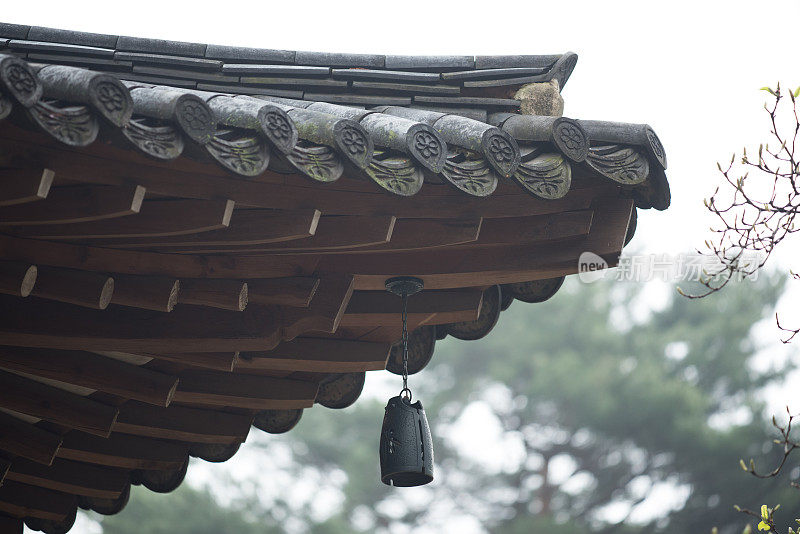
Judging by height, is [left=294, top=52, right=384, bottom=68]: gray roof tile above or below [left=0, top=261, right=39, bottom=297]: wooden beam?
above

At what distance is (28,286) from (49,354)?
0.63 m

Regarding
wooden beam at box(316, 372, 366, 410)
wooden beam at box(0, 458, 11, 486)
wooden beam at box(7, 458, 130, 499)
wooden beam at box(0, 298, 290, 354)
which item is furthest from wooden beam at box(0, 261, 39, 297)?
wooden beam at box(316, 372, 366, 410)

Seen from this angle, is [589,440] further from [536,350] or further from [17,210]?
[17,210]

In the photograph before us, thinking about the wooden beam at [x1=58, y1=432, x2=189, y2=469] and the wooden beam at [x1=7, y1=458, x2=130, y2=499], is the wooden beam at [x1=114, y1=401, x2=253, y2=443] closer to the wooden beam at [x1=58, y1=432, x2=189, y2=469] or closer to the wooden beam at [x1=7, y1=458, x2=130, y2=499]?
the wooden beam at [x1=58, y1=432, x2=189, y2=469]

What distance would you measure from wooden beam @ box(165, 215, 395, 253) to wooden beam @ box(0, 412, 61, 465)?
127 centimetres

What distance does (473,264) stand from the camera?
3115mm

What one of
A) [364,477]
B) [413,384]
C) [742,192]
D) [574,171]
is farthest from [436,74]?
[413,384]

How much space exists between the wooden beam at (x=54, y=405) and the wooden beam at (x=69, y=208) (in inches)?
44.6

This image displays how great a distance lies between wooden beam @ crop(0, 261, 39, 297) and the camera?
2559mm

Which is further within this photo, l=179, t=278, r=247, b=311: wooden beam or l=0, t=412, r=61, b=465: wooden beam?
l=0, t=412, r=61, b=465: wooden beam

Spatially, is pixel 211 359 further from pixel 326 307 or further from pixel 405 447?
pixel 405 447

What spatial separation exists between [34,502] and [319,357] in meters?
1.55

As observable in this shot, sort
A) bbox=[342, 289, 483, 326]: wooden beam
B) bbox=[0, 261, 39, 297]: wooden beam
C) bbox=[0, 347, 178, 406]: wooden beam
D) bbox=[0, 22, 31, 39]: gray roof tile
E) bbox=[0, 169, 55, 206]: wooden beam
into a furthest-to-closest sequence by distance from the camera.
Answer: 1. bbox=[342, 289, 483, 326]: wooden beam
2. bbox=[0, 347, 178, 406]: wooden beam
3. bbox=[0, 22, 31, 39]: gray roof tile
4. bbox=[0, 261, 39, 297]: wooden beam
5. bbox=[0, 169, 55, 206]: wooden beam

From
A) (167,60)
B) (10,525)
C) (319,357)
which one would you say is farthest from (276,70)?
(10,525)
